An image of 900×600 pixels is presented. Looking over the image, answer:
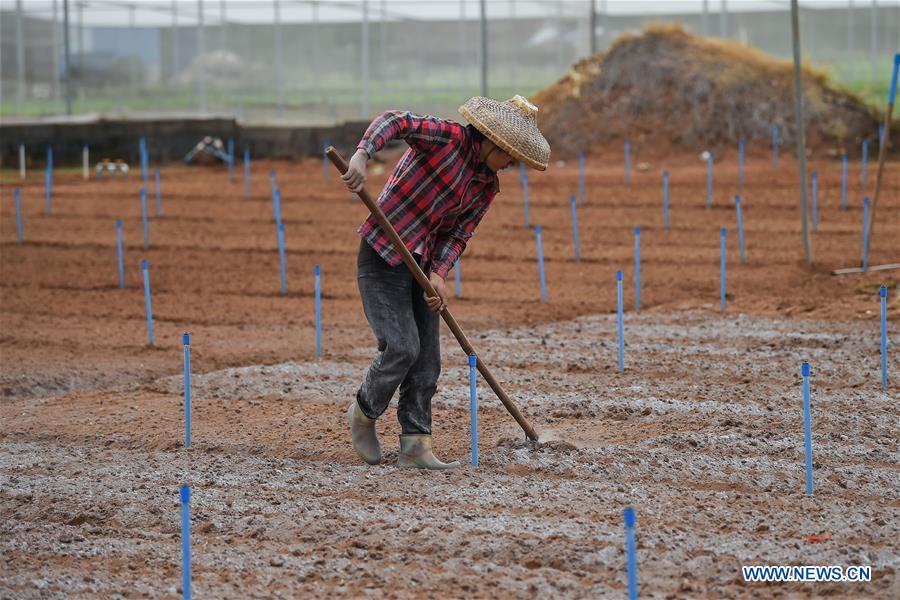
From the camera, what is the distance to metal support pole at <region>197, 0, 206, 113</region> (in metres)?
28.8

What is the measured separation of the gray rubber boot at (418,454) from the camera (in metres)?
6.44

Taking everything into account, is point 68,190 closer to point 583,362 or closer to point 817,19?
point 583,362

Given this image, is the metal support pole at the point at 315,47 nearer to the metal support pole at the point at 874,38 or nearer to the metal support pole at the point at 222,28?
the metal support pole at the point at 222,28

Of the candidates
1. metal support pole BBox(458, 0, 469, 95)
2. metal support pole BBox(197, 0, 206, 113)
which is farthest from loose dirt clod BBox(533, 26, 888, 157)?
metal support pole BBox(197, 0, 206, 113)

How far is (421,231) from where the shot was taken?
6211 millimetres

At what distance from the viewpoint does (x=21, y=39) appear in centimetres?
2745

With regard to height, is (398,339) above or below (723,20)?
below

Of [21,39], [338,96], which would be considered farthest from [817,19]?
[21,39]

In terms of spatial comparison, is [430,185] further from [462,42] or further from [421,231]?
[462,42]

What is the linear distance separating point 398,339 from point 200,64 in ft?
78.6

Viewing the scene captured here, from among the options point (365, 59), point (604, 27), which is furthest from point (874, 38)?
point (365, 59)

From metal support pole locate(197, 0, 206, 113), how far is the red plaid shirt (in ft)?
76.9

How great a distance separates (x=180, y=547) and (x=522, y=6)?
25184mm

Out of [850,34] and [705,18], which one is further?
[850,34]
